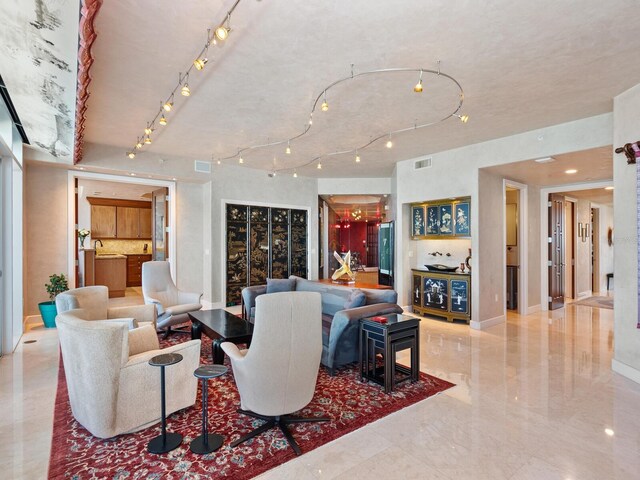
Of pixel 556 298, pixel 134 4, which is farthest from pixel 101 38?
pixel 556 298

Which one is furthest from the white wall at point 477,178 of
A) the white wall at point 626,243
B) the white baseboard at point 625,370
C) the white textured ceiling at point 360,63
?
the white baseboard at point 625,370

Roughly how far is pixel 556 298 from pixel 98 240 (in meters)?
12.0

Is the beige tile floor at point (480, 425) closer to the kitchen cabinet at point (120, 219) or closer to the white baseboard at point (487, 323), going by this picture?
the white baseboard at point (487, 323)

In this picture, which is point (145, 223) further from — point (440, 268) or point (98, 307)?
point (440, 268)

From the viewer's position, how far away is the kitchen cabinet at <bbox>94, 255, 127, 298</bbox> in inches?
336

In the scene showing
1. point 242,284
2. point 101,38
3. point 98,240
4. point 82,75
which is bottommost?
point 242,284

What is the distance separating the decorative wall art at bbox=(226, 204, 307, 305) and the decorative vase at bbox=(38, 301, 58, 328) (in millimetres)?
2954

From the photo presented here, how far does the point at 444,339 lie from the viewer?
5.02 m

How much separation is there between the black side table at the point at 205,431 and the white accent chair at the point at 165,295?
2.86 meters

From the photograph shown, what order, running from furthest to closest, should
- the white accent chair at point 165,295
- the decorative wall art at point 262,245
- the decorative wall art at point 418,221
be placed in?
the decorative wall art at point 262,245 < the decorative wall art at point 418,221 < the white accent chair at point 165,295

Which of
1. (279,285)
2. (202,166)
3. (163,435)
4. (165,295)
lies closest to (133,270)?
(202,166)

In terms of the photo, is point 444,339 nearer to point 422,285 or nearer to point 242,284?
point 422,285

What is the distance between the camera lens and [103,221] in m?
9.95

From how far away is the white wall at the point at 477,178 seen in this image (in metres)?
4.53
